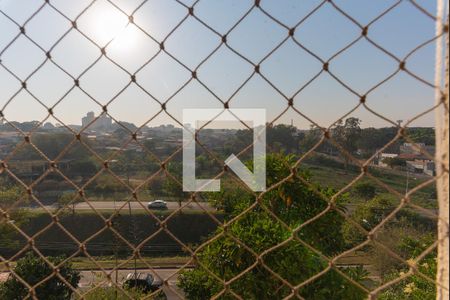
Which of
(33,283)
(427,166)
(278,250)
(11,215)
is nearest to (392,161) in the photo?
(278,250)

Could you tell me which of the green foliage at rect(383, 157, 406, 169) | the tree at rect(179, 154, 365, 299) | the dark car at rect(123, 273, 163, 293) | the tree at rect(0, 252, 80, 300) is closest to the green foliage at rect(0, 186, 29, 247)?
the dark car at rect(123, 273, 163, 293)

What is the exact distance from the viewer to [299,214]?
289 centimetres

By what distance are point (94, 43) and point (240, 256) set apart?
1.97 m

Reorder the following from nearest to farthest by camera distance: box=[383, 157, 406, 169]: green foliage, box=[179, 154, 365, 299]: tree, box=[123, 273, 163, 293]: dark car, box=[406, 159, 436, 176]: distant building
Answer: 1. box=[406, 159, 436, 176]: distant building
2. box=[383, 157, 406, 169]: green foliage
3. box=[179, 154, 365, 299]: tree
4. box=[123, 273, 163, 293]: dark car

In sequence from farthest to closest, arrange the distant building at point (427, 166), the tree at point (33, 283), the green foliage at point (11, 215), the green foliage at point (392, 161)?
the green foliage at point (11, 215) < the tree at point (33, 283) < the green foliage at point (392, 161) < the distant building at point (427, 166)

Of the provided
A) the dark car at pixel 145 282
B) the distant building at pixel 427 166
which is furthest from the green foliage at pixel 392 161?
the dark car at pixel 145 282

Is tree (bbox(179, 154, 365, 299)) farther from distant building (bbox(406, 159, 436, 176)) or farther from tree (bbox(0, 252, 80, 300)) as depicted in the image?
tree (bbox(0, 252, 80, 300))

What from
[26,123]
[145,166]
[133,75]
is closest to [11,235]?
[145,166]

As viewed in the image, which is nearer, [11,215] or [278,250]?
[278,250]

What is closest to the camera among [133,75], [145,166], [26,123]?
[133,75]

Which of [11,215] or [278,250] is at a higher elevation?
[278,250]

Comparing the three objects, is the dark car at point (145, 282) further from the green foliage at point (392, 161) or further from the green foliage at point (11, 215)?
the green foliage at point (392, 161)

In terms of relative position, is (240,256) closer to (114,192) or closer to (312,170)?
(312,170)

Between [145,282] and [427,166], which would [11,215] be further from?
[427,166]
